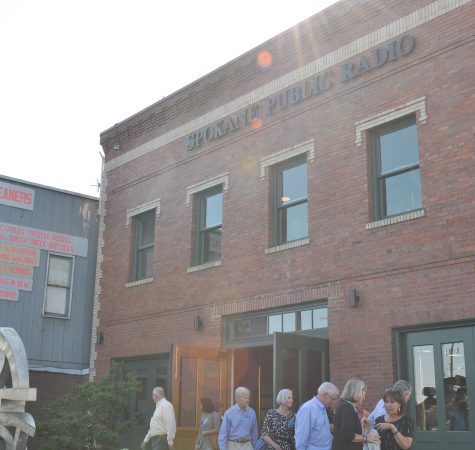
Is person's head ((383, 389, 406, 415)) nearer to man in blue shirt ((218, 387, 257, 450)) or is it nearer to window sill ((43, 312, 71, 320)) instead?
man in blue shirt ((218, 387, 257, 450))

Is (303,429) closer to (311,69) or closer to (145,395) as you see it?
(311,69)

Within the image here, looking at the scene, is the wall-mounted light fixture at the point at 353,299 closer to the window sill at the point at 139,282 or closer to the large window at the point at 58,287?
the window sill at the point at 139,282

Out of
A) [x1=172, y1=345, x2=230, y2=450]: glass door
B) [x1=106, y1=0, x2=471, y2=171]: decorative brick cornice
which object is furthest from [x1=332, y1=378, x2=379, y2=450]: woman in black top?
[x1=106, y1=0, x2=471, y2=171]: decorative brick cornice

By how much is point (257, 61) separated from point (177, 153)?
293cm

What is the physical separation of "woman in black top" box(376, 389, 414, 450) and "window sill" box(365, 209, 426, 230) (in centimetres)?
399

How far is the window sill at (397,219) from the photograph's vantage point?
412 inches

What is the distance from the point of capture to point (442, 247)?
1010 cm

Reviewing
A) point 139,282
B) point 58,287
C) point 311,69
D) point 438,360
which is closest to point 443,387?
point 438,360

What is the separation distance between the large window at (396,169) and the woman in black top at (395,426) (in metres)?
4.45

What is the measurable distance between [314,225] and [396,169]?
1.72 metres

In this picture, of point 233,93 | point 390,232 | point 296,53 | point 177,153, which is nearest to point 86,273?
point 177,153

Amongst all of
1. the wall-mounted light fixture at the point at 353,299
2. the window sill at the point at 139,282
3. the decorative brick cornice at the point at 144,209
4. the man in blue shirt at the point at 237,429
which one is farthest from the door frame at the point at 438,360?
the decorative brick cornice at the point at 144,209

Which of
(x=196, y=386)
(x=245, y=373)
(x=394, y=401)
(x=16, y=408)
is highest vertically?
(x=245, y=373)

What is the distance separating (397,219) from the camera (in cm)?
1077
